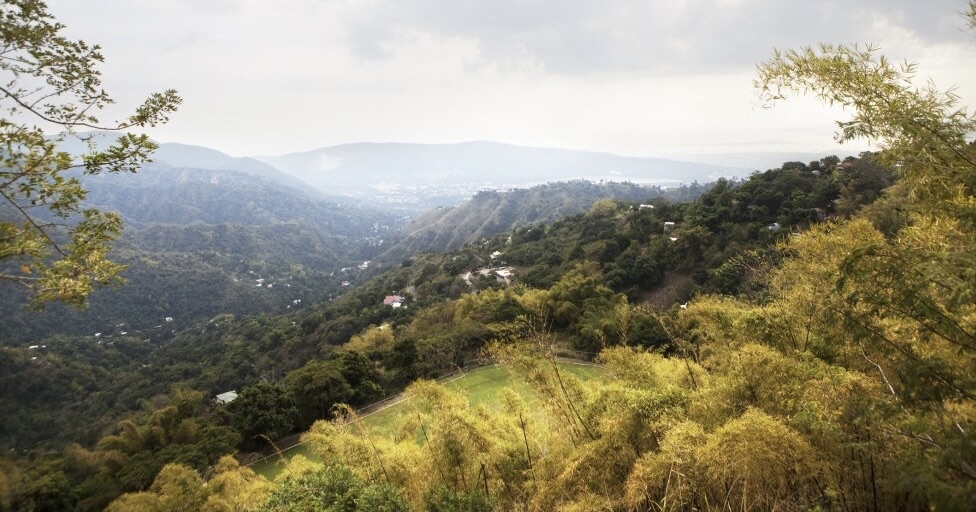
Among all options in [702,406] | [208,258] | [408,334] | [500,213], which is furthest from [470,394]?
[208,258]

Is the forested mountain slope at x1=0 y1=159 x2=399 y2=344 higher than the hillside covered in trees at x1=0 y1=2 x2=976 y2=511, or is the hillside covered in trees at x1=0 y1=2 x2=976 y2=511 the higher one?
the hillside covered in trees at x1=0 y1=2 x2=976 y2=511

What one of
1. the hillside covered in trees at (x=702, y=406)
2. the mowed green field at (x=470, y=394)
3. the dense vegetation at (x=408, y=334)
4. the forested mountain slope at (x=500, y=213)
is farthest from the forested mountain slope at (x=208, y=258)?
the forested mountain slope at (x=500, y=213)

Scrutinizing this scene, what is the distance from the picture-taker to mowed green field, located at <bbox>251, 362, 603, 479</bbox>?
13.6 meters

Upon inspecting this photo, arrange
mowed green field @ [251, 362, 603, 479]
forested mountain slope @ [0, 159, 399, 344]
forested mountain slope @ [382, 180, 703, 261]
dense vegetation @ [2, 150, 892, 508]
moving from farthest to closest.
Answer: forested mountain slope @ [382, 180, 703, 261]
forested mountain slope @ [0, 159, 399, 344]
dense vegetation @ [2, 150, 892, 508]
mowed green field @ [251, 362, 603, 479]

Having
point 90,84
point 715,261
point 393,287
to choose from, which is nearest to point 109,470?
point 90,84

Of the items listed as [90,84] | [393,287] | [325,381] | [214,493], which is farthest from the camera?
[393,287]

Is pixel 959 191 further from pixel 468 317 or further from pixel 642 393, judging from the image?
pixel 468 317

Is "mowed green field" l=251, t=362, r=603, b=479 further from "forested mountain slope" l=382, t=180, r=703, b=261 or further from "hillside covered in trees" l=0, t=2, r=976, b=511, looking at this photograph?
"forested mountain slope" l=382, t=180, r=703, b=261

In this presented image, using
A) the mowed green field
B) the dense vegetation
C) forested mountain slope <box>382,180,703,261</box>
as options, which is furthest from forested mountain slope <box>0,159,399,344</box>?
forested mountain slope <box>382,180,703,261</box>

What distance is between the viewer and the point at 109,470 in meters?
12.5

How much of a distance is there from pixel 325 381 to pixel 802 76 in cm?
1685

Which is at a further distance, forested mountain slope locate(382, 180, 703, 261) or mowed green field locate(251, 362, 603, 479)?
forested mountain slope locate(382, 180, 703, 261)

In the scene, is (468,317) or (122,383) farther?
(122,383)

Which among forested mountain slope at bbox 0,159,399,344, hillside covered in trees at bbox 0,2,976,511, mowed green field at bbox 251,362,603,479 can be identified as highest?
hillside covered in trees at bbox 0,2,976,511
